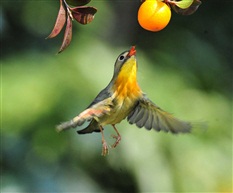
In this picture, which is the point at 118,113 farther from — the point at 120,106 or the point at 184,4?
the point at 184,4

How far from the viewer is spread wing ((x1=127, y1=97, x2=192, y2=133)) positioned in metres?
0.63

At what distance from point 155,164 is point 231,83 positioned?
3.15ft

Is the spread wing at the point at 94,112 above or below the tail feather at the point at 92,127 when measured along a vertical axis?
above

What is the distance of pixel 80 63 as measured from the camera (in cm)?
303

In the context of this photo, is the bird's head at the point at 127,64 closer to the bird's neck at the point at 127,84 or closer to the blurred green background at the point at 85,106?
the bird's neck at the point at 127,84

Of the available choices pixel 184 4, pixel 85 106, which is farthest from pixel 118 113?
pixel 85 106

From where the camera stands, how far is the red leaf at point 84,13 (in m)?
0.66

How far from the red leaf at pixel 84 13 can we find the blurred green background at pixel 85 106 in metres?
1.94

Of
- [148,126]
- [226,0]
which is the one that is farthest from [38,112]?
[148,126]

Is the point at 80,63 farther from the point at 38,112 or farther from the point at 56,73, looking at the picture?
the point at 38,112

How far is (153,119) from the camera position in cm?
67

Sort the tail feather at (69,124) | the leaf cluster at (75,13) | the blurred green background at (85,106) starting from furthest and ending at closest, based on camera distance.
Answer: the blurred green background at (85,106)
the leaf cluster at (75,13)
the tail feather at (69,124)

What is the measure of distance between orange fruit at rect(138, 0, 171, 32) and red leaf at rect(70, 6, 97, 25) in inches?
2.2

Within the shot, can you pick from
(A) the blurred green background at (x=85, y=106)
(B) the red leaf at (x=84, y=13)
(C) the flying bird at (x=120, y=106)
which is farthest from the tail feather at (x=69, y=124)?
(A) the blurred green background at (x=85, y=106)
